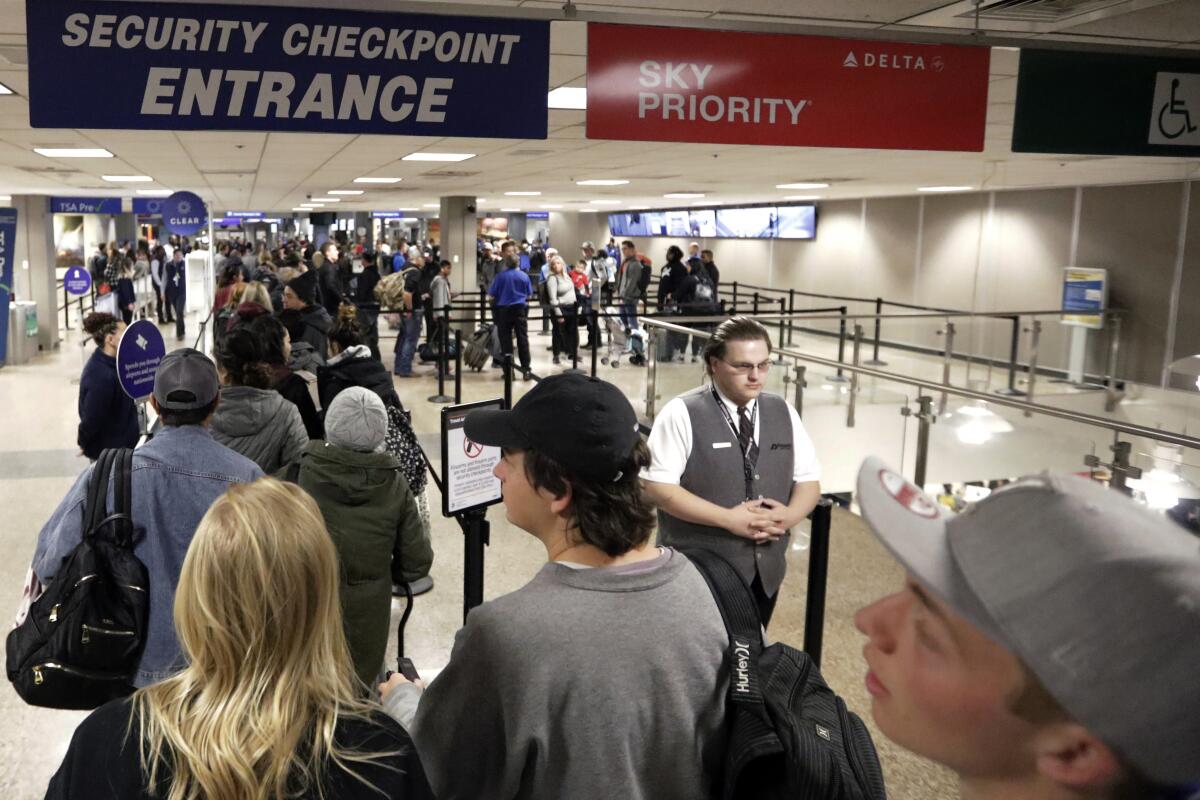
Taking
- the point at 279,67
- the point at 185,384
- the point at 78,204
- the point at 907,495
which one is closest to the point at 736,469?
the point at 185,384

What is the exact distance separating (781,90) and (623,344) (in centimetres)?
1061

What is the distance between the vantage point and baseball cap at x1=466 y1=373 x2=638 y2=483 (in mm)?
1725

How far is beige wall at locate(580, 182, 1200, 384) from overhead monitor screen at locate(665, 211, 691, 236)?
485cm

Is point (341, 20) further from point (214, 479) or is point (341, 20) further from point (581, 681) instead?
point (581, 681)

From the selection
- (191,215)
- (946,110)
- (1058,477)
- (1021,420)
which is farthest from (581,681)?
(191,215)

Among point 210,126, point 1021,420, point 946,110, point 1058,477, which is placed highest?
point 946,110

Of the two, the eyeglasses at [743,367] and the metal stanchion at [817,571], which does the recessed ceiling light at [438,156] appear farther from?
the metal stanchion at [817,571]

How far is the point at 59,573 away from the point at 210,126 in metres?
1.66

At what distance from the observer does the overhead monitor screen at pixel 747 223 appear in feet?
72.8

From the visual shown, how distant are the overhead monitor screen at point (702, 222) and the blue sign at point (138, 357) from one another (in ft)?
66.4

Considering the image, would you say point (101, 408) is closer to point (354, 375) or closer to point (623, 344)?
point (354, 375)

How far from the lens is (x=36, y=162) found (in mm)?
10648

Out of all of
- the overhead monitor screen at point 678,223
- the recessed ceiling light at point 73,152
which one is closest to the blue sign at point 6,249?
the recessed ceiling light at point 73,152

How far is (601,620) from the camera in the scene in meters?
1.56
